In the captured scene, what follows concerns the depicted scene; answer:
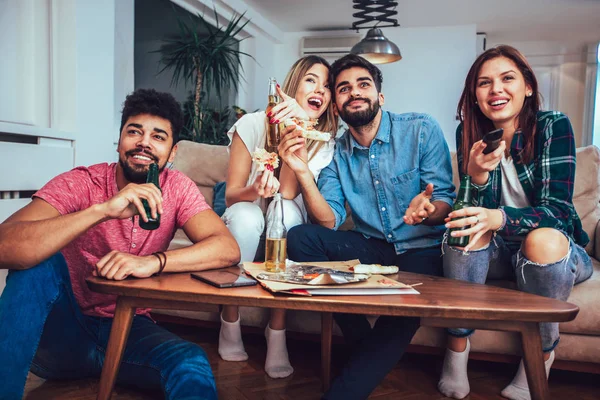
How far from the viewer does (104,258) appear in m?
1.21

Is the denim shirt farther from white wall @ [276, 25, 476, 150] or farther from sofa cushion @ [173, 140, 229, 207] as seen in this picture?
white wall @ [276, 25, 476, 150]

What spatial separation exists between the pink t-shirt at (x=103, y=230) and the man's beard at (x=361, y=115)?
70 centimetres

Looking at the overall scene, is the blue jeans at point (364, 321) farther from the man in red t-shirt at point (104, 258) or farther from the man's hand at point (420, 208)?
the man in red t-shirt at point (104, 258)

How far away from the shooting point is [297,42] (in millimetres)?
7285

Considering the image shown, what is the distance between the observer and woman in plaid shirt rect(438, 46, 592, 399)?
1500 millimetres

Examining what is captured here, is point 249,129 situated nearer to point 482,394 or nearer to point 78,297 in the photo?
point 78,297

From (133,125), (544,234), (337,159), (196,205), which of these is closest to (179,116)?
(133,125)

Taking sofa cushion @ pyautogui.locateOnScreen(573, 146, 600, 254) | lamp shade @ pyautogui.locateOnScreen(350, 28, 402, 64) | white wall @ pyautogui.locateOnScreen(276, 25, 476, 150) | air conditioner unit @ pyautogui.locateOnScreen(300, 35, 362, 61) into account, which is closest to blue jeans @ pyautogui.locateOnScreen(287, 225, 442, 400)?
sofa cushion @ pyautogui.locateOnScreen(573, 146, 600, 254)

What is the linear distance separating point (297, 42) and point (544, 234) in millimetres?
6281

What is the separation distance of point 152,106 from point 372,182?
87cm

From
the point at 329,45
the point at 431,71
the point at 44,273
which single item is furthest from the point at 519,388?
the point at 329,45

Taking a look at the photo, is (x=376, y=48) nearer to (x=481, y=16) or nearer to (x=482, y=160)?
(x=481, y=16)

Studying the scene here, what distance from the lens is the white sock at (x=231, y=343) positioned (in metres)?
1.97

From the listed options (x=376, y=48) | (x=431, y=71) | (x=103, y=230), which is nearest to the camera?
(x=103, y=230)
